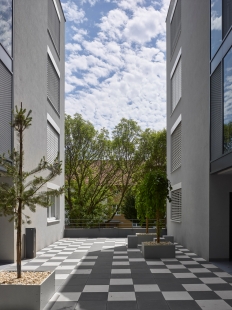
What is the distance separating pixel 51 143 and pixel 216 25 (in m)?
11.6

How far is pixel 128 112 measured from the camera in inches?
1347

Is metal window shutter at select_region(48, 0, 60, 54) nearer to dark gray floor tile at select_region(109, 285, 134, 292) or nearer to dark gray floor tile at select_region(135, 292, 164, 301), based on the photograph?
dark gray floor tile at select_region(109, 285, 134, 292)

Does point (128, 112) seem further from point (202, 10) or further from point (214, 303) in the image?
point (214, 303)

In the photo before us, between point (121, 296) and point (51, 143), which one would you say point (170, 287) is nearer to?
point (121, 296)

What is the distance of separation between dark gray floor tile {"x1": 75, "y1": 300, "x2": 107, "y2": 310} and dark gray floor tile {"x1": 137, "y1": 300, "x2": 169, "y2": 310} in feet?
2.23

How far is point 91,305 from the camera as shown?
25.8ft

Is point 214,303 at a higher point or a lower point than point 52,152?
lower

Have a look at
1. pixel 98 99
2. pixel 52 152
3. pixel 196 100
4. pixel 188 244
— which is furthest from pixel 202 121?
pixel 98 99

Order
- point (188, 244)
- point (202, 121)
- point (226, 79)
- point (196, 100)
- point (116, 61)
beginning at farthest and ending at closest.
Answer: point (116, 61), point (188, 244), point (196, 100), point (202, 121), point (226, 79)

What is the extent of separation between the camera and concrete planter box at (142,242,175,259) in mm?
14266

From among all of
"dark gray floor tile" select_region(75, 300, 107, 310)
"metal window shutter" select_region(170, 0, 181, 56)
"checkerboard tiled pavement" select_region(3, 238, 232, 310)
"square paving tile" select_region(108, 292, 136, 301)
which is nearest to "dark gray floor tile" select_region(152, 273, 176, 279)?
"checkerboard tiled pavement" select_region(3, 238, 232, 310)

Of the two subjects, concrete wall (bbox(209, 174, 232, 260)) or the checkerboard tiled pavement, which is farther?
concrete wall (bbox(209, 174, 232, 260))

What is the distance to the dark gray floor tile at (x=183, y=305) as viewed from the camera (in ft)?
25.0

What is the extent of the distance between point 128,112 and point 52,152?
43.5ft
